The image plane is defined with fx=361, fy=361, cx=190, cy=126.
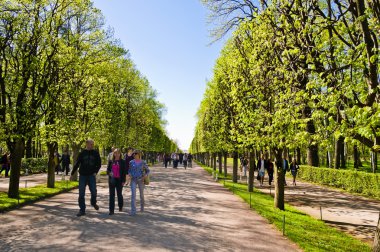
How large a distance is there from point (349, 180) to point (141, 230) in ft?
64.1

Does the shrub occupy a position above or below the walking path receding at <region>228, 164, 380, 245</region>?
above

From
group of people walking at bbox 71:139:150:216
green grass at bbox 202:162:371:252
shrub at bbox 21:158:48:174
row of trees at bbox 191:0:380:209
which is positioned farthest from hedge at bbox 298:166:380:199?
shrub at bbox 21:158:48:174

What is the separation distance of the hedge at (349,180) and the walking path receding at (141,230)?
1161cm

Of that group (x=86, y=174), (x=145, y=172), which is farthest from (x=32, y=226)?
(x=145, y=172)

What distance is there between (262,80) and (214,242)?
726cm

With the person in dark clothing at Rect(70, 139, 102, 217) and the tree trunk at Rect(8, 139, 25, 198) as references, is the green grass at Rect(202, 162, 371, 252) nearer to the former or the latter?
the person in dark clothing at Rect(70, 139, 102, 217)

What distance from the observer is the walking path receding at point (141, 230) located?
24.9ft

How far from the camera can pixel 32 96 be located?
48.1 feet

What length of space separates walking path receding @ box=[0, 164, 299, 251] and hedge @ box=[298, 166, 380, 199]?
11.6 m

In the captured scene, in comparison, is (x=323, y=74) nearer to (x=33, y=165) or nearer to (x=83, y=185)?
(x=83, y=185)

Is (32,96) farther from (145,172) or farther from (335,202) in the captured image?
(335,202)

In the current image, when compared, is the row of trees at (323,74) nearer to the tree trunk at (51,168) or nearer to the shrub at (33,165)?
the tree trunk at (51,168)

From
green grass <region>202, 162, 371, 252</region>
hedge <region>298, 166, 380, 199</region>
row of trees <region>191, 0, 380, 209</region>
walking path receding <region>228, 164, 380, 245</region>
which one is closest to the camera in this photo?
row of trees <region>191, 0, 380, 209</region>

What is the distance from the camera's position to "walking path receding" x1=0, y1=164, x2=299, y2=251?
7.59 metres
